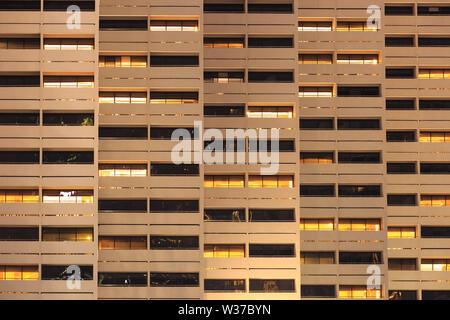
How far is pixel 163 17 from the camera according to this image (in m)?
32.8

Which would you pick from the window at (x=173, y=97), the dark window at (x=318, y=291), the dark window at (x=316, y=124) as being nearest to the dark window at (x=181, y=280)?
the dark window at (x=318, y=291)

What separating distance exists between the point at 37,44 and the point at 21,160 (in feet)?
18.5

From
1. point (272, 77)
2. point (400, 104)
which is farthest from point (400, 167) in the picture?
point (272, 77)

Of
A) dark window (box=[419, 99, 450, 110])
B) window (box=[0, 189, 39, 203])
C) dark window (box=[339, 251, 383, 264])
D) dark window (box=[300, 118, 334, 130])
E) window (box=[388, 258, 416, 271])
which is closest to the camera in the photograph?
window (box=[0, 189, 39, 203])

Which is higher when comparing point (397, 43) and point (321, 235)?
point (397, 43)

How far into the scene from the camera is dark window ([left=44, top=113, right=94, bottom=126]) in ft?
101

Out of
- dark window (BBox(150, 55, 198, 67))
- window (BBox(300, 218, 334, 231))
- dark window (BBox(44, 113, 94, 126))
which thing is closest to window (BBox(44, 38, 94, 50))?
dark window (BBox(150, 55, 198, 67))

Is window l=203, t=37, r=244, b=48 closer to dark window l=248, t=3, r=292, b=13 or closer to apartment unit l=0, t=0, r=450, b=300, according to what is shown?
apartment unit l=0, t=0, r=450, b=300

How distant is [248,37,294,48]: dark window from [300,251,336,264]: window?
10.5m

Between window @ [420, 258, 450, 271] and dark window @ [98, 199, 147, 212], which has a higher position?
dark window @ [98, 199, 147, 212]

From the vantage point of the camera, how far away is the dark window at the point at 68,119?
30859 mm

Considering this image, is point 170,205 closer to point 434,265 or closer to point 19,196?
point 19,196
